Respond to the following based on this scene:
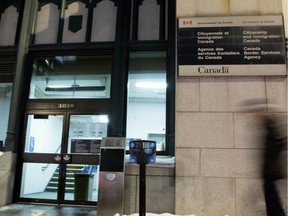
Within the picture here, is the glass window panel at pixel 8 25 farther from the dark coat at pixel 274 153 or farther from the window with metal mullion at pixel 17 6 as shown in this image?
the dark coat at pixel 274 153

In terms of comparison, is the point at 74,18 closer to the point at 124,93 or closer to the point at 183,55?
the point at 124,93

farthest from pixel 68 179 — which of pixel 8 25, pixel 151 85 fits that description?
pixel 8 25

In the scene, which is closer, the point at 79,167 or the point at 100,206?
the point at 100,206

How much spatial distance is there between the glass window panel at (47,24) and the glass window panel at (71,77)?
1.38ft

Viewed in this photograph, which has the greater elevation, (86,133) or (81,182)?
(86,133)

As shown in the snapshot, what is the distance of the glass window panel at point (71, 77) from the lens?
5.82 metres

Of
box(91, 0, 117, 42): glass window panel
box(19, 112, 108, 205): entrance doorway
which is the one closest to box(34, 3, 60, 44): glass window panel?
box(91, 0, 117, 42): glass window panel

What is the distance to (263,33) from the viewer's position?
163 inches

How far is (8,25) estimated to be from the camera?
6305mm

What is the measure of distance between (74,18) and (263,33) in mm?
3822

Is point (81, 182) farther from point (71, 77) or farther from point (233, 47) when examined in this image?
point (233, 47)

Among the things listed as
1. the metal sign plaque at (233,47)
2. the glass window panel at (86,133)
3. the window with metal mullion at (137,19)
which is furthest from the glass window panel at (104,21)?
the metal sign plaque at (233,47)

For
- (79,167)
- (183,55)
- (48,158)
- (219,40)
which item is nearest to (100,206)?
(79,167)

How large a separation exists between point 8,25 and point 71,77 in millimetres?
1899
